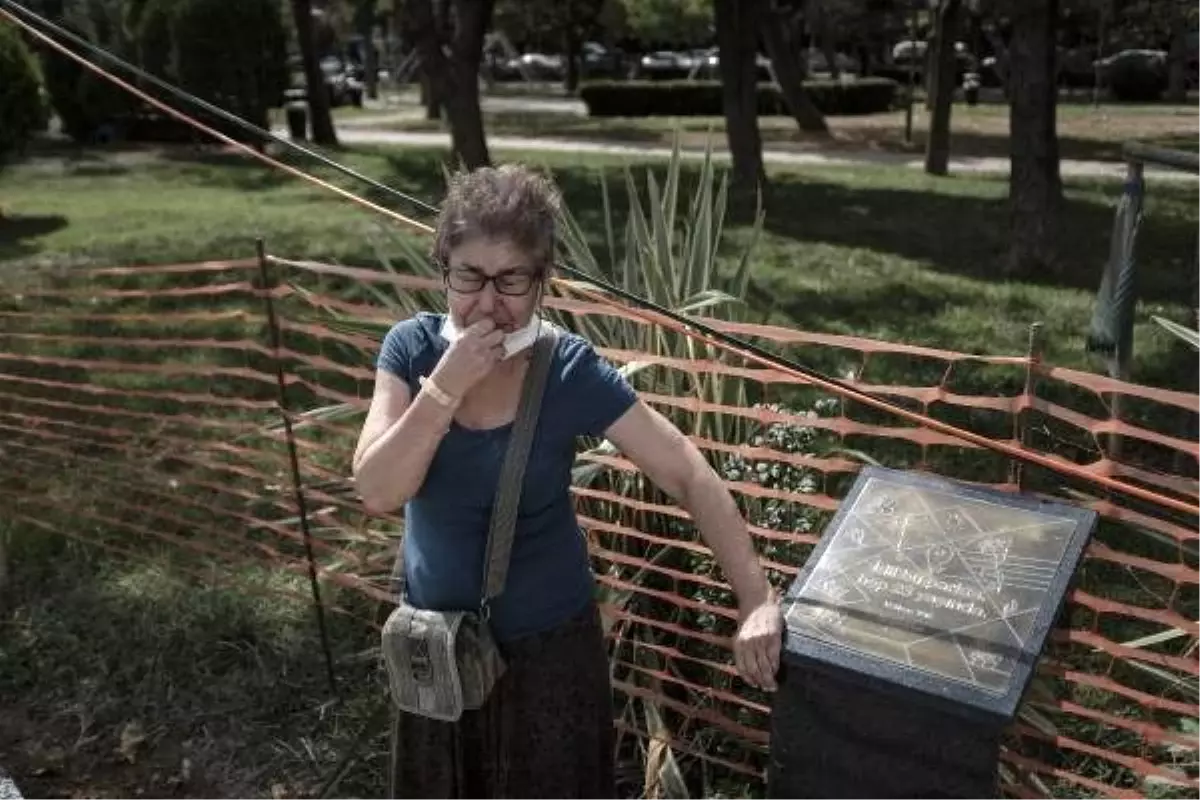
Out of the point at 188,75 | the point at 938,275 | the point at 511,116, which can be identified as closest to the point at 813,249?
the point at 938,275

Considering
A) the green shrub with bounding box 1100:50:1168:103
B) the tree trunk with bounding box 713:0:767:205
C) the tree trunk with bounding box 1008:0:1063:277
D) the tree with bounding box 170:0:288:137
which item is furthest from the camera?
the green shrub with bounding box 1100:50:1168:103

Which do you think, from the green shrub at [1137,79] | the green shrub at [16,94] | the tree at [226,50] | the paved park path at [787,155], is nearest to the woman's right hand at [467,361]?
the green shrub at [16,94]

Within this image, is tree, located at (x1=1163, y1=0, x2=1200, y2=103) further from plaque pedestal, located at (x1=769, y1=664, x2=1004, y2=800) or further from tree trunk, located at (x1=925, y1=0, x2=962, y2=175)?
plaque pedestal, located at (x1=769, y1=664, x2=1004, y2=800)

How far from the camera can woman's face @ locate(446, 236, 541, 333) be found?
1.93m

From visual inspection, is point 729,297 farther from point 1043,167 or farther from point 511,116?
point 511,116

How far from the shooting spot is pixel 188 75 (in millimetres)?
19188

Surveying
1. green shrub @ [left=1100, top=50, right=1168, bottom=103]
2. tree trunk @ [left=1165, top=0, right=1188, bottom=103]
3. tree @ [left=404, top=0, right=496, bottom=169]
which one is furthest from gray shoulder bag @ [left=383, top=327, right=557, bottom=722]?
green shrub @ [left=1100, top=50, right=1168, bottom=103]

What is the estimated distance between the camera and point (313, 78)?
19.7 meters

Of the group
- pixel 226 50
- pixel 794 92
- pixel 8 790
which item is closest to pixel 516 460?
pixel 8 790

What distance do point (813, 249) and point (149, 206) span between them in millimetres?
7127

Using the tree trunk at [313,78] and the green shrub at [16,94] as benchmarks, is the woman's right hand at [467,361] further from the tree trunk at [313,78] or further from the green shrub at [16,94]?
the tree trunk at [313,78]

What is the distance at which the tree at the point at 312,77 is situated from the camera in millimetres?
19125

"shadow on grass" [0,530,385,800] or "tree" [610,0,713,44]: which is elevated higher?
"tree" [610,0,713,44]

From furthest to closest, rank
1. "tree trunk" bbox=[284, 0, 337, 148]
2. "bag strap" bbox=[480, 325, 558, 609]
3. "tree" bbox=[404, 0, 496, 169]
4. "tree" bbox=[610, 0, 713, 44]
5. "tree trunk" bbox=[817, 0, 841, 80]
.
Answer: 1. "tree trunk" bbox=[817, 0, 841, 80]
2. "tree" bbox=[610, 0, 713, 44]
3. "tree trunk" bbox=[284, 0, 337, 148]
4. "tree" bbox=[404, 0, 496, 169]
5. "bag strap" bbox=[480, 325, 558, 609]
